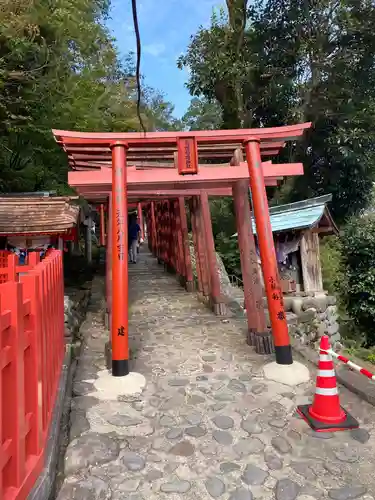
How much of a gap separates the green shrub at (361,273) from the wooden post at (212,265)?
5.45 metres

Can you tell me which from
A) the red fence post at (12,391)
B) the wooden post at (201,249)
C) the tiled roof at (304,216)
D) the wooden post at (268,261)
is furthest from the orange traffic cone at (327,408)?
the tiled roof at (304,216)

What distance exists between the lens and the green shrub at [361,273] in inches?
480

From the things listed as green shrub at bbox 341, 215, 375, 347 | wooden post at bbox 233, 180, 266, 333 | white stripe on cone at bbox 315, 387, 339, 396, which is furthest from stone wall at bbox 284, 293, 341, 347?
white stripe on cone at bbox 315, 387, 339, 396

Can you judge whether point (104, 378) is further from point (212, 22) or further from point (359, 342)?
point (212, 22)

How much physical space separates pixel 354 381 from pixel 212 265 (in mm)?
4974

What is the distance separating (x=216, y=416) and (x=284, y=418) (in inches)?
30.1

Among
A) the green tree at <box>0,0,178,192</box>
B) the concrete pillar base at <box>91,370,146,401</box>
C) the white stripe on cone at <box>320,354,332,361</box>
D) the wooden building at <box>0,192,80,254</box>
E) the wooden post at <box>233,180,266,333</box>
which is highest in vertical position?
the green tree at <box>0,0,178,192</box>

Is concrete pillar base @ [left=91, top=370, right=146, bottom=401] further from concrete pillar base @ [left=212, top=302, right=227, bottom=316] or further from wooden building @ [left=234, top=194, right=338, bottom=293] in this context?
wooden building @ [left=234, top=194, right=338, bottom=293]

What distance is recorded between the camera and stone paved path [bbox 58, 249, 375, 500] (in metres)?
3.27

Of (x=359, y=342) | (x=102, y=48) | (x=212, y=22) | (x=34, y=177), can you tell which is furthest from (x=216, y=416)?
(x=102, y=48)

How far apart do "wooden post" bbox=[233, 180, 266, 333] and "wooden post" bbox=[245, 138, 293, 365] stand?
910mm

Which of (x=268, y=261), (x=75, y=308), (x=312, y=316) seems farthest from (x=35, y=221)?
(x=312, y=316)

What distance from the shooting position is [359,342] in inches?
509

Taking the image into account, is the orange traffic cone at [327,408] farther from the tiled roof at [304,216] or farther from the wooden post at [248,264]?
the tiled roof at [304,216]
